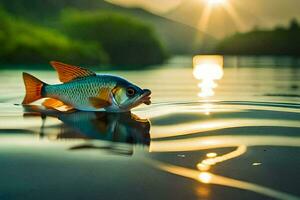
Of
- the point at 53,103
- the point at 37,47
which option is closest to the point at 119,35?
the point at 37,47

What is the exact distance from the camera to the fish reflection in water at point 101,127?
507cm

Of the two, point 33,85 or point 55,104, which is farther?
point 55,104

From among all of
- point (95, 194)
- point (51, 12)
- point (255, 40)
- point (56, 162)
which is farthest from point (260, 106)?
point (51, 12)

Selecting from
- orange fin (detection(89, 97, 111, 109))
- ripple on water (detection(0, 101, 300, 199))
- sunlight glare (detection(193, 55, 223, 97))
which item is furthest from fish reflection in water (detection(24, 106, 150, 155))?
sunlight glare (detection(193, 55, 223, 97))

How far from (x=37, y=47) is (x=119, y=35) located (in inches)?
693

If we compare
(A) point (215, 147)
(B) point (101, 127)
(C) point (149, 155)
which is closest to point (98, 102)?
(B) point (101, 127)

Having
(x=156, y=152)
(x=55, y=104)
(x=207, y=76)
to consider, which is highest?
(x=207, y=76)

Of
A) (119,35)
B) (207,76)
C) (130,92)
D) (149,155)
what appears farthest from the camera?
(119,35)

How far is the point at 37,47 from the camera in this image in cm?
4844

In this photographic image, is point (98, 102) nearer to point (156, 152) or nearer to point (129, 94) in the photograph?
point (129, 94)

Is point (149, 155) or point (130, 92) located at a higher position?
point (130, 92)

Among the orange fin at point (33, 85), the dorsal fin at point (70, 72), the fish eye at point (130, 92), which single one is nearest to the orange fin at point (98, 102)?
the fish eye at point (130, 92)

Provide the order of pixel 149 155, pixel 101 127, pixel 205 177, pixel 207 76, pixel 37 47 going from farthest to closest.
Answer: pixel 37 47
pixel 207 76
pixel 101 127
pixel 149 155
pixel 205 177

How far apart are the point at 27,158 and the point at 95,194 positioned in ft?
3.96
